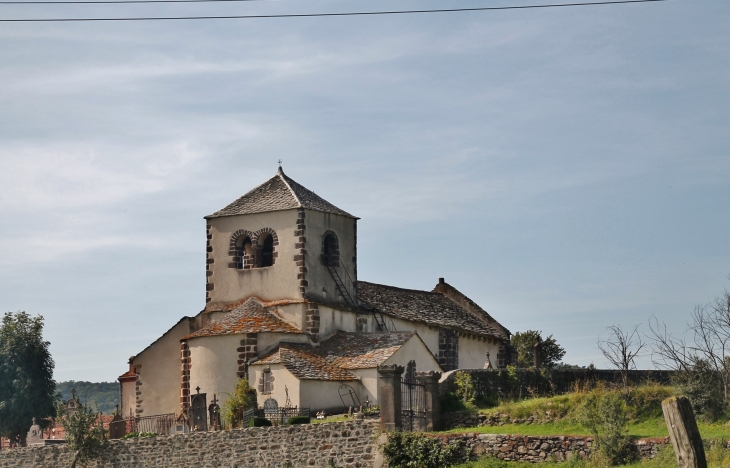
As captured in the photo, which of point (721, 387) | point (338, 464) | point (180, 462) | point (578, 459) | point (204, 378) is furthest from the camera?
point (204, 378)

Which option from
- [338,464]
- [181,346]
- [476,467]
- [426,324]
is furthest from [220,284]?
[476,467]

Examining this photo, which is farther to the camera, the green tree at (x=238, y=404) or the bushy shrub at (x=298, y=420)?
the green tree at (x=238, y=404)

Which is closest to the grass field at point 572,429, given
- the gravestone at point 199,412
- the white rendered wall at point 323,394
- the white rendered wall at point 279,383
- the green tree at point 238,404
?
the white rendered wall at point 323,394

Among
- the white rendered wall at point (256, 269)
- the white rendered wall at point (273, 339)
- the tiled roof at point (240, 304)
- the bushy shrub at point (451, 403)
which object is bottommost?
the bushy shrub at point (451, 403)

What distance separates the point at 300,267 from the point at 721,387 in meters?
19.2

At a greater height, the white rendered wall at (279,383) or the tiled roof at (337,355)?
the tiled roof at (337,355)

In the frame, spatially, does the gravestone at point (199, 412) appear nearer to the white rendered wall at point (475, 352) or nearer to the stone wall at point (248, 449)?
the stone wall at point (248, 449)

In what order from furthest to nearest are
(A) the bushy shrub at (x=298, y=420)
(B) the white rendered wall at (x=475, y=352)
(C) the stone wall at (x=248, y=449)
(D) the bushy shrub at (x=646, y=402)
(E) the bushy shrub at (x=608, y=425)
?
(B) the white rendered wall at (x=475, y=352) < (A) the bushy shrub at (x=298, y=420) < (C) the stone wall at (x=248, y=449) < (D) the bushy shrub at (x=646, y=402) < (E) the bushy shrub at (x=608, y=425)

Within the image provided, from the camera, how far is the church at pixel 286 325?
40781 mm

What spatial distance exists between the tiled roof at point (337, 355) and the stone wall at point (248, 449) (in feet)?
14.3

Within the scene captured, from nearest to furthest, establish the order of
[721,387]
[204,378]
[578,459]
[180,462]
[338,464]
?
[578,459] < [721,387] < [338,464] < [180,462] < [204,378]

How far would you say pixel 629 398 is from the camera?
30953 millimetres

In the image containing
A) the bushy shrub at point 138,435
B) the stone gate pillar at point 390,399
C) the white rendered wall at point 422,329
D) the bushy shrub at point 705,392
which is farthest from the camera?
the white rendered wall at point 422,329

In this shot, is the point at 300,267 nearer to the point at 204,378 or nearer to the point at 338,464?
the point at 204,378
